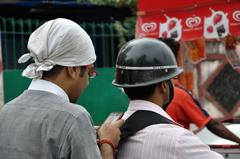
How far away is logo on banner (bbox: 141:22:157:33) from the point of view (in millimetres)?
6180

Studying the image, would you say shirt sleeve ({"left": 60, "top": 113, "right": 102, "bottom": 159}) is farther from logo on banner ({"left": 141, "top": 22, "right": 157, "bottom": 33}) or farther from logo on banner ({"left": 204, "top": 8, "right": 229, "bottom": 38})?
logo on banner ({"left": 141, "top": 22, "right": 157, "bottom": 33})

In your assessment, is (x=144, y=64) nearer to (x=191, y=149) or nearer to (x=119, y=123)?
(x=119, y=123)

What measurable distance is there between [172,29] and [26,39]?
2693 mm

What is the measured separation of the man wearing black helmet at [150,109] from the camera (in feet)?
7.20

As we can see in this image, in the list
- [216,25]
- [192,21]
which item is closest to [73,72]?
[216,25]

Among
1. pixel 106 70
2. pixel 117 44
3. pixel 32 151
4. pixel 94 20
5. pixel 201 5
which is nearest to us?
pixel 32 151

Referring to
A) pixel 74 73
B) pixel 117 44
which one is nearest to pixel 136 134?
pixel 74 73

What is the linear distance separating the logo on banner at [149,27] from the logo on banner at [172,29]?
0.29 feet

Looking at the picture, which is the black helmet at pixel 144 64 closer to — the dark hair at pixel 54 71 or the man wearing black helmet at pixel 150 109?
the man wearing black helmet at pixel 150 109

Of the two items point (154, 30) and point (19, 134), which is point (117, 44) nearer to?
point (154, 30)

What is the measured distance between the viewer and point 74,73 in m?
2.21

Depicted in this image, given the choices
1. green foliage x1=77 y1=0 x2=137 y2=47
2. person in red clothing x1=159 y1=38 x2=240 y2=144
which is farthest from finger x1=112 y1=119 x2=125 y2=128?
green foliage x1=77 y1=0 x2=137 y2=47

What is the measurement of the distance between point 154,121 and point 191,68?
3.80 metres

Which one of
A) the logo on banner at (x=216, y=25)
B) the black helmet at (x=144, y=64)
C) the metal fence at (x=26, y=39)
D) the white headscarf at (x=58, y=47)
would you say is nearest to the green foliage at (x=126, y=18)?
the metal fence at (x=26, y=39)
